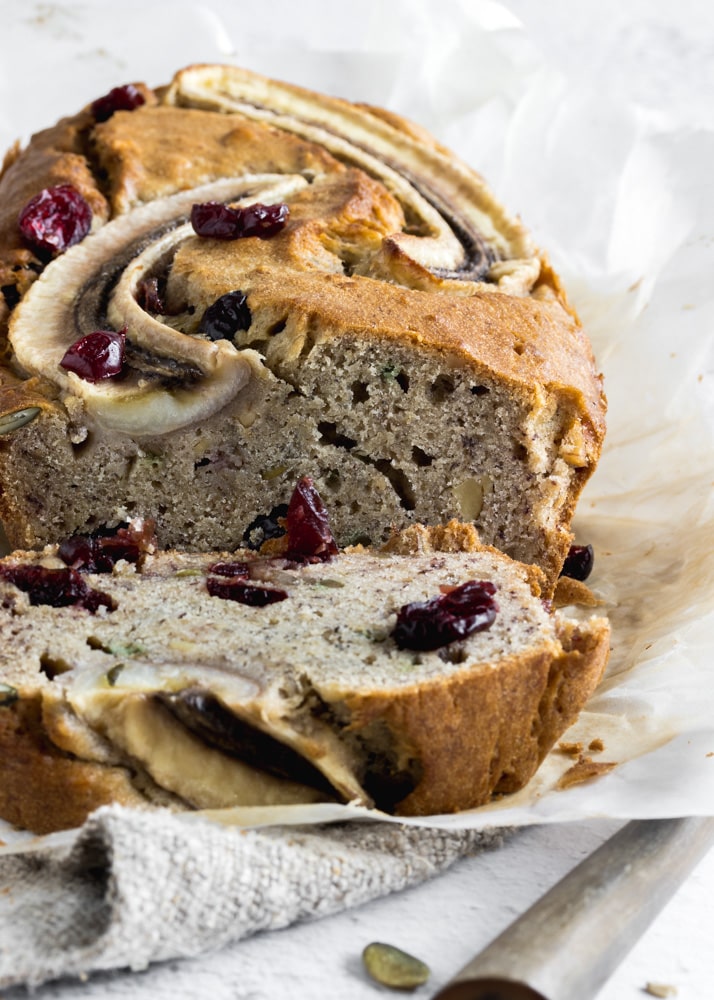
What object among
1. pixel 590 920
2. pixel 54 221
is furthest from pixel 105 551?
pixel 590 920

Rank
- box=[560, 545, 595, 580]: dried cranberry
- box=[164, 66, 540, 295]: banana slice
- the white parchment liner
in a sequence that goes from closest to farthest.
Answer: the white parchment liner < box=[164, 66, 540, 295]: banana slice < box=[560, 545, 595, 580]: dried cranberry

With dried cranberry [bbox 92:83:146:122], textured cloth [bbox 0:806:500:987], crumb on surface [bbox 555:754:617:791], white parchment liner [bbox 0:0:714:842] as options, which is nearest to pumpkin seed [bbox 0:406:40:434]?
textured cloth [bbox 0:806:500:987]

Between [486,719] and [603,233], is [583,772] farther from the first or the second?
[603,233]

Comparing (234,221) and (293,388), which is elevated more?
(234,221)

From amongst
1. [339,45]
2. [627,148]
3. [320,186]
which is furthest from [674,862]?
[339,45]

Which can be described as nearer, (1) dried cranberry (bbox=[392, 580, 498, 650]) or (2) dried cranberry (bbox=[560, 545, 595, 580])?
(1) dried cranberry (bbox=[392, 580, 498, 650])

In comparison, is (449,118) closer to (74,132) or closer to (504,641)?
(74,132)

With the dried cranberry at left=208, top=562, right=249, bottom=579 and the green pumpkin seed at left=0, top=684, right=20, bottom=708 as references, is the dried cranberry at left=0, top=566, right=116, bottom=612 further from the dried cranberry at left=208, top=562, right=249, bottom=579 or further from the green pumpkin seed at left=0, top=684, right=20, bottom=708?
the green pumpkin seed at left=0, top=684, right=20, bottom=708
